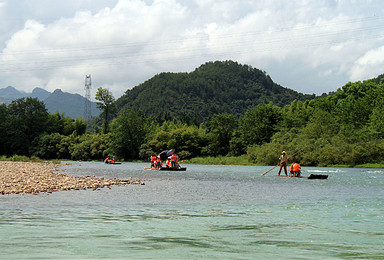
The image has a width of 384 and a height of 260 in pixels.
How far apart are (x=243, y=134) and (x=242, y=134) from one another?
0.48 metres

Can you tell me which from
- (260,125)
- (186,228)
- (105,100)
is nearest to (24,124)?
(105,100)

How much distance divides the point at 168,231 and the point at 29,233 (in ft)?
12.8

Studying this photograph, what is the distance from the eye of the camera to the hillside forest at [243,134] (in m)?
73.6

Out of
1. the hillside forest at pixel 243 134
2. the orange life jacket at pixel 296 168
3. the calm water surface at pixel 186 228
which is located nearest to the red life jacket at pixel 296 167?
the orange life jacket at pixel 296 168

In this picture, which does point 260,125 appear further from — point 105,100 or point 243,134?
point 105,100

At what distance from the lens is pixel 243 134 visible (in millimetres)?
102750

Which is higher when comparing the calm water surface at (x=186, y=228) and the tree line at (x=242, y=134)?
the tree line at (x=242, y=134)

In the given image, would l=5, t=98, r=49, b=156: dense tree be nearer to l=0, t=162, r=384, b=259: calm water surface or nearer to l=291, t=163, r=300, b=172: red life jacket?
l=291, t=163, r=300, b=172: red life jacket

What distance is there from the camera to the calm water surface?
927cm

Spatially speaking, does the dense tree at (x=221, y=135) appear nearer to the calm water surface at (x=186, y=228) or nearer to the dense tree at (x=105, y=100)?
the dense tree at (x=105, y=100)

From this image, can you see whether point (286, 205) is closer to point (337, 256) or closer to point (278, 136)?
point (337, 256)

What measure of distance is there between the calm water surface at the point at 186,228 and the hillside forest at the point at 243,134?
55637 mm

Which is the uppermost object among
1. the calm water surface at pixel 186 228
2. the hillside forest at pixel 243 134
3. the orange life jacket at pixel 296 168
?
the hillside forest at pixel 243 134

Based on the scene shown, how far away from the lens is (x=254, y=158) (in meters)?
87.1
